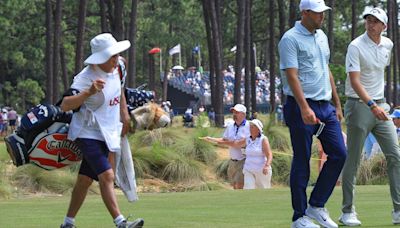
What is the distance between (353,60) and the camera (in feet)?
34.3

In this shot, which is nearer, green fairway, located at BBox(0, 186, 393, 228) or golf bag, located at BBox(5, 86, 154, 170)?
golf bag, located at BBox(5, 86, 154, 170)

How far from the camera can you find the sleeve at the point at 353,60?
10406mm

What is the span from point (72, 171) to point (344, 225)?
1161cm

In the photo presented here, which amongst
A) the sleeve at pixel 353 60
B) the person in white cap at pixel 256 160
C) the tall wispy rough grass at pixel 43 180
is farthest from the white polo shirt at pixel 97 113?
the tall wispy rough grass at pixel 43 180

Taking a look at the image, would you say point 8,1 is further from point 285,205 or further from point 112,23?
point 285,205

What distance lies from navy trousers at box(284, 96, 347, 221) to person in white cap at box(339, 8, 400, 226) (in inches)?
28.4

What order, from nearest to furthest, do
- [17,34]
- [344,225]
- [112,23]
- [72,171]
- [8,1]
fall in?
[344,225], [72,171], [112,23], [8,1], [17,34]

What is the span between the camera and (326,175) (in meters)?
9.79

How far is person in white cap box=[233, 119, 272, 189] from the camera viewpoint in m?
18.2

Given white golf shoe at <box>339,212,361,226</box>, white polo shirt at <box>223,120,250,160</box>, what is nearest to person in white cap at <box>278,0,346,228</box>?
white golf shoe at <box>339,212,361,226</box>

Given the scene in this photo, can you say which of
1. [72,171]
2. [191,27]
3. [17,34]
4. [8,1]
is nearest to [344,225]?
[72,171]

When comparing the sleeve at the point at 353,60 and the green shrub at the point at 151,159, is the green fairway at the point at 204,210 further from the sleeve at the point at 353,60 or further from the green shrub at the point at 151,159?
the green shrub at the point at 151,159

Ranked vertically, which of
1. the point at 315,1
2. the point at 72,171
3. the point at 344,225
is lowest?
the point at 72,171

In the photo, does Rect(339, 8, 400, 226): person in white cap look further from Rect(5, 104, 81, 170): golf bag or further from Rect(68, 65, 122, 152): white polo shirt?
Rect(5, 104, 81, 170): golf bag
